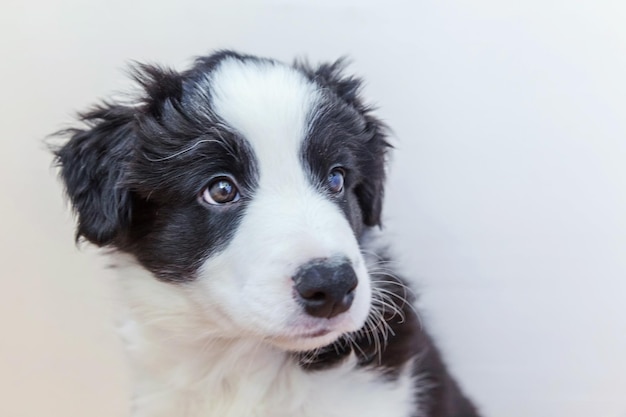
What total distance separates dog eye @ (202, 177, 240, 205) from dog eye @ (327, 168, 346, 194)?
9.8 inches

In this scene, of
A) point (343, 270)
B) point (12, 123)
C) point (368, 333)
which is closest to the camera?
point (343, 270)

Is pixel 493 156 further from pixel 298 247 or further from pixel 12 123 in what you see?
pixel 12 123

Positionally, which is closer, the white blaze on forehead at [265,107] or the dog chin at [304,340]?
the dog chin at [304,340]

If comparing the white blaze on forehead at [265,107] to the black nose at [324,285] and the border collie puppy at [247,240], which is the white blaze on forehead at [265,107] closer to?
the border collie puppy at [247,240]

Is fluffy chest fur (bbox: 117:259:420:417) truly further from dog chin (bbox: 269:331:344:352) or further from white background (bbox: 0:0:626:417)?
white background (bbox: 0:0:626:417)

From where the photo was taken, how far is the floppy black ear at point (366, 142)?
7.13ft

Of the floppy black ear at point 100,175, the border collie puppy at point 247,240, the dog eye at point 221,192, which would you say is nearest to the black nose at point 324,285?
the border collie puppy at point 247,240

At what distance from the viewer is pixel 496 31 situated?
2.73 meters

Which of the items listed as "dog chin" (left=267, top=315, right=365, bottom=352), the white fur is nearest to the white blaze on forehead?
the white fur

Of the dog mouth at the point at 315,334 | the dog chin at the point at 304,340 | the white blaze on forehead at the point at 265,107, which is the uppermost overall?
the white blaze on forehead at the point at 265,107

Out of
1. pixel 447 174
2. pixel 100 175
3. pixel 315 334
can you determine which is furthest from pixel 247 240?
pixel 447 174

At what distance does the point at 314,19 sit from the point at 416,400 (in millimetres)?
1342

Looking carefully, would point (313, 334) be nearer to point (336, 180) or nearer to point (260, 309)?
point (260, 309)

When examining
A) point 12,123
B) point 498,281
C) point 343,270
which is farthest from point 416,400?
point 12,123
